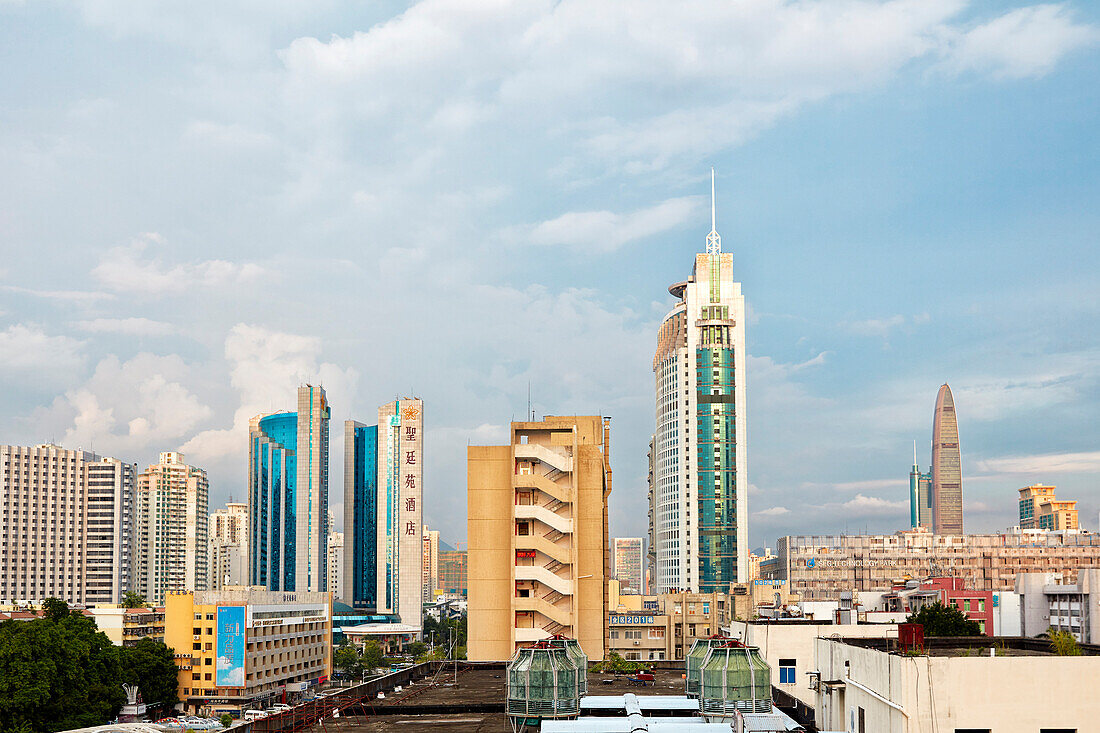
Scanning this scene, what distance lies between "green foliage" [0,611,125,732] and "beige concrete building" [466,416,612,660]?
2638cm

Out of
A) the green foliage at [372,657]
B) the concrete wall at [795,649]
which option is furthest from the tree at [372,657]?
the concrete wall at [795,649]

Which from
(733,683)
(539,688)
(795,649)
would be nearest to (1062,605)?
(795,649)

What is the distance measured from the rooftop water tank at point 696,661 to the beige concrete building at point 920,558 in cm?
13492

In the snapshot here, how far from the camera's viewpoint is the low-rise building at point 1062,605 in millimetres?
94938

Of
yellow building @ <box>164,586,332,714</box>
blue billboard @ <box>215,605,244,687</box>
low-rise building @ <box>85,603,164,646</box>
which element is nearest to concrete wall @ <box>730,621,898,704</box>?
yellow building @ <box>164,586,332,714</box>

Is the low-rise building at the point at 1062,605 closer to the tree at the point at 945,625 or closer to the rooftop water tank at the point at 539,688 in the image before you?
the tree at the point at 945,625

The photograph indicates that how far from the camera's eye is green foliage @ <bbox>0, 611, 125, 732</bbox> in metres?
64.2

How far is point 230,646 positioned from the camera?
107500 millimetres

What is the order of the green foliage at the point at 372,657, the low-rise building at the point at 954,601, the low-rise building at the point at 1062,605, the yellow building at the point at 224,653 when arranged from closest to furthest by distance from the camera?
the low-rise building at the point at 1062,605 → the yellow building at the point at 224,653 → the low-rise building at the point at 954,601 → the green foliage at the point at 372,657

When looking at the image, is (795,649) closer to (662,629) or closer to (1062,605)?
(1062,605)

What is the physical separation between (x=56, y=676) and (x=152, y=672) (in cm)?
3146

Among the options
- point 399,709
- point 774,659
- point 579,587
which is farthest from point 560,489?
point 399,709

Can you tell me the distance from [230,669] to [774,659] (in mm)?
70625

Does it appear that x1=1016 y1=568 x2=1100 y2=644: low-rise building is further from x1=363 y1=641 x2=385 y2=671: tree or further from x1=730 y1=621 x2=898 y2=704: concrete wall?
x1=363 y1=641 x2=385 y2=671: tree
